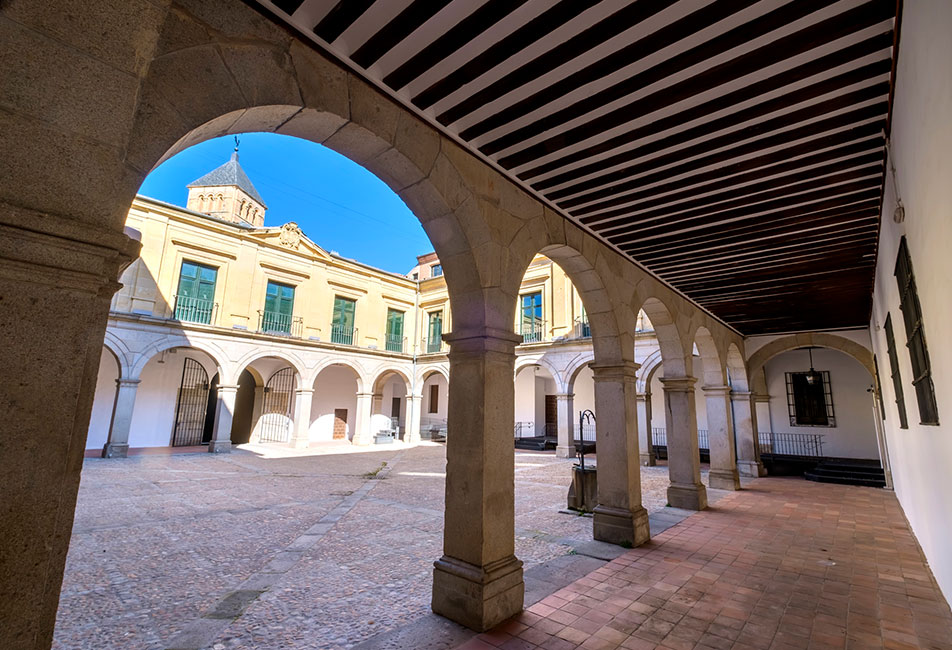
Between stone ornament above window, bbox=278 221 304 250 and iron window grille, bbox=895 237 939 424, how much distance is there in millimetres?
16288

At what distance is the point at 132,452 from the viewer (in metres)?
13.0

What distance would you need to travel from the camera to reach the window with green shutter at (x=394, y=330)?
62.9ft

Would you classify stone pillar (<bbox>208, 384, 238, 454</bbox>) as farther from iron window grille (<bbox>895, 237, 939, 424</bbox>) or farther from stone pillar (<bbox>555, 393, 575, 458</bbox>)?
iron window grille (<bbox>895, 237, 939, 424</bbox>)

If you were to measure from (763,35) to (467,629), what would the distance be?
3.83 metres

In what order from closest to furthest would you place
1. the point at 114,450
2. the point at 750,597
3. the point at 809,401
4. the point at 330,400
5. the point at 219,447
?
the point at 750,597, the point at 114,450, the point at 809,401, the point at 219,447, the point at 330,400

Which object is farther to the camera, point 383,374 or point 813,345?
point 383,374

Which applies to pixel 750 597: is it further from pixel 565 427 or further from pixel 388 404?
pixel 388 404

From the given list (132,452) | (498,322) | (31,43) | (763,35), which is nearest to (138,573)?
(498,322)

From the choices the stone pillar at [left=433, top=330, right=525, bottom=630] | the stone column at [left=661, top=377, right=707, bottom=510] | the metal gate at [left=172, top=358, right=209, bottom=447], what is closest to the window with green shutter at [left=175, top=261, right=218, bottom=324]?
the metal gate at [left=172, top=358, right=209, bottom=447]

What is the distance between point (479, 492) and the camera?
3.08 m

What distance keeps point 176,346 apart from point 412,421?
354 inches

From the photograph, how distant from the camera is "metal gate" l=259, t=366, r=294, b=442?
17.1 m

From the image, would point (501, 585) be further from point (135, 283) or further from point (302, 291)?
point (302, 291)

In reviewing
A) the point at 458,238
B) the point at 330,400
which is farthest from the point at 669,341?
the point at 330,400
